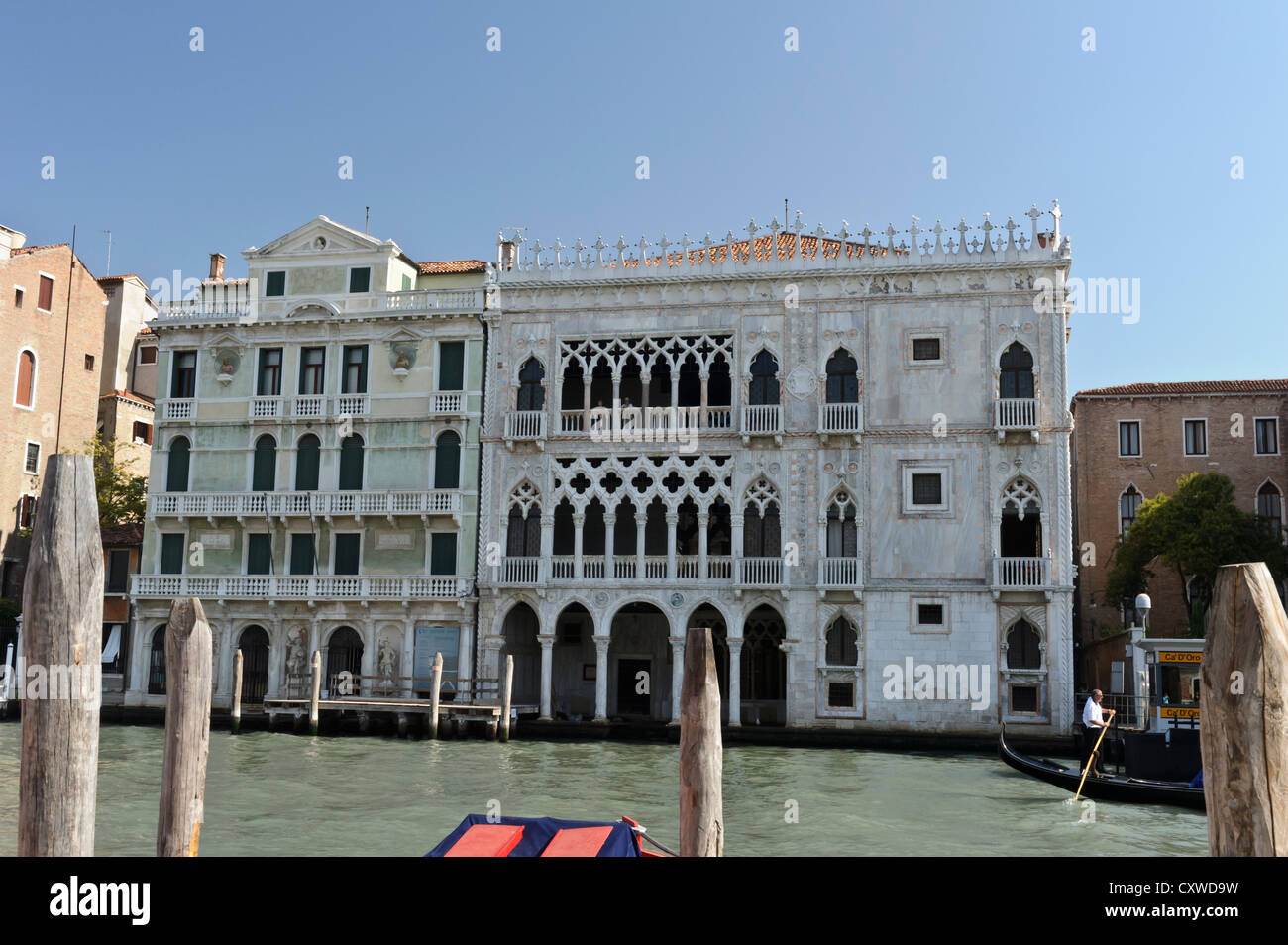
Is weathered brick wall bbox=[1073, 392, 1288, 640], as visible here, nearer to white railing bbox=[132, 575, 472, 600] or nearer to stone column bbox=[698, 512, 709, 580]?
stone column bbox=[698, 512, 709, 580]

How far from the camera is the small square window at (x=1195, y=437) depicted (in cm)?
3152

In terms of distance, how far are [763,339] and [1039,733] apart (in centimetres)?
912

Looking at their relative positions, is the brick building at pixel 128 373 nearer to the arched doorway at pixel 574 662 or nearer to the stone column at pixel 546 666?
the arched doorway at pixel 574 662

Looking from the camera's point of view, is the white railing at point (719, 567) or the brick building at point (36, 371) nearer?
the white railing at point (719, 567)

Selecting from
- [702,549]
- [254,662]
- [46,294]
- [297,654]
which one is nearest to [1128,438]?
[702,549]

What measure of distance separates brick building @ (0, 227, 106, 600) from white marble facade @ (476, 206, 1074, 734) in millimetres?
13673

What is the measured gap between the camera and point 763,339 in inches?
944

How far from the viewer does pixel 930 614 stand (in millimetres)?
22750

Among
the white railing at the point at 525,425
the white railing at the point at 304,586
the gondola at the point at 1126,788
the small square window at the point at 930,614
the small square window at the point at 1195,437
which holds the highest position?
the small square window at the point at 1195,437

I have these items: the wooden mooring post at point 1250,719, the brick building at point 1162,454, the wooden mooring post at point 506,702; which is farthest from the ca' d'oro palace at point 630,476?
the wooden mooring post at point 1250,719

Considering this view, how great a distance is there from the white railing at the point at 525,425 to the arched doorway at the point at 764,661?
Result: 585cm

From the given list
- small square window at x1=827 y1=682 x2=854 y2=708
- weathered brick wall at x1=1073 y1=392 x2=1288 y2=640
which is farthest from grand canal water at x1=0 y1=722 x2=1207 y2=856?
weathered brick wall at x1=1073 y1=392 x2=1288 y2=640

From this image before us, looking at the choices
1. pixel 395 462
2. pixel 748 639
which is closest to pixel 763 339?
pixel 748 639
